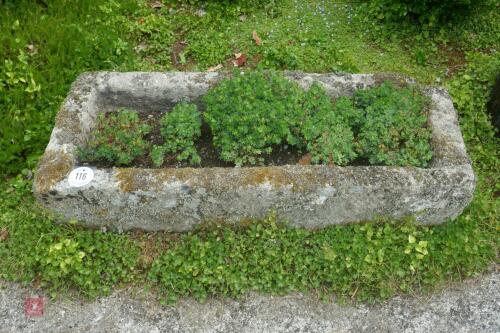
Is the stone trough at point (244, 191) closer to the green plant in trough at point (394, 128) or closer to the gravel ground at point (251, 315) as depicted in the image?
the green plant in trough at point (394, 128)

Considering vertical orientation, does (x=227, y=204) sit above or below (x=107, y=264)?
above

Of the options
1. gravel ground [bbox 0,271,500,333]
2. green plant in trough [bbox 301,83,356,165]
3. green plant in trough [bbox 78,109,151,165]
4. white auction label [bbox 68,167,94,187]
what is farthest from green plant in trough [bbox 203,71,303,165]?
gravel ground [bbox 0,271,500,333]

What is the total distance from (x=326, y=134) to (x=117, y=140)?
157 cm

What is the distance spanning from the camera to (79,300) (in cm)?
341

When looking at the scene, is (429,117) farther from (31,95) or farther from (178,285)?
(31,95)

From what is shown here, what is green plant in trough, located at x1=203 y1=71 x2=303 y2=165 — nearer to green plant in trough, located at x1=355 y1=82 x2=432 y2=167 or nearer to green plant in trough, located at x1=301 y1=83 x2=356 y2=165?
green plant in trough, located at x1=301 y1=83 x2=356 y2=165

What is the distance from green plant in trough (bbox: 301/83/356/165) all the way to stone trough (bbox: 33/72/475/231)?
20 centimetres

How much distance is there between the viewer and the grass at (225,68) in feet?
11.3

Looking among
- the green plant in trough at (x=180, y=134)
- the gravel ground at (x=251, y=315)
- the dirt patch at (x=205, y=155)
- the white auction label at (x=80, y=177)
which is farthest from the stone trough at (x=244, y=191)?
the gravel ground at (x=251, y=315)

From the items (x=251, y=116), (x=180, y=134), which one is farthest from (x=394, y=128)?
(x=180, y=134)

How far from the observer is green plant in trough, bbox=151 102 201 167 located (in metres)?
3.56

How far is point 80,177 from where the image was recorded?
3254mm

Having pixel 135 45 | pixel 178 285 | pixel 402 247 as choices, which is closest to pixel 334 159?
pixel 402 247

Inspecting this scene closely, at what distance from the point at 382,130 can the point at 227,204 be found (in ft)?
4.33
